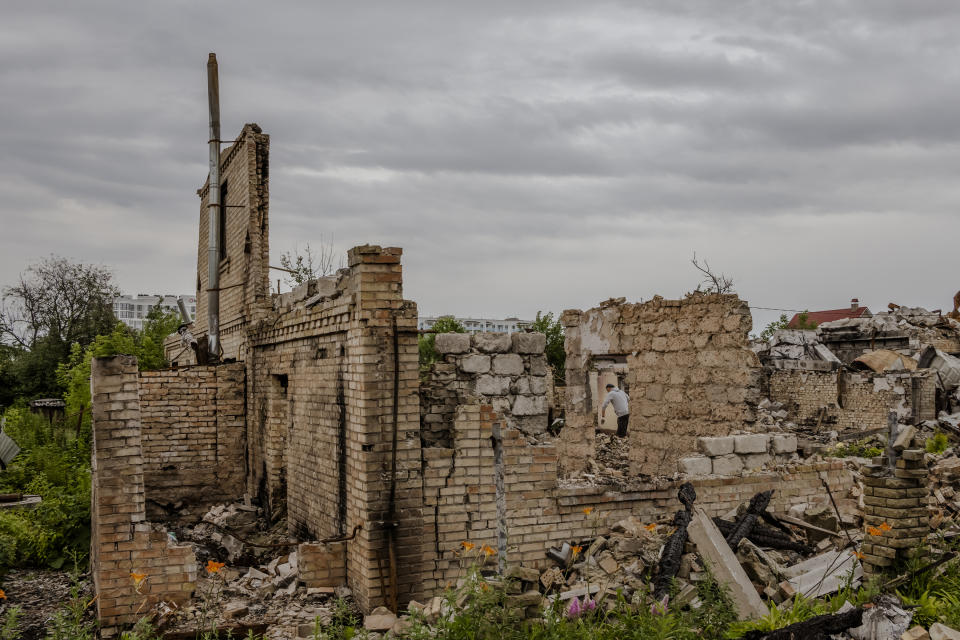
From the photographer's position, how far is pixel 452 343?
7.68 m

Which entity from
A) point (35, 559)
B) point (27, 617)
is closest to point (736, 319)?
point (27, 617)

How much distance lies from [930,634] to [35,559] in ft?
28.8

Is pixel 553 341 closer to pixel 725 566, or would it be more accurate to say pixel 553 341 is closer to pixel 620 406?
pixel 620 406

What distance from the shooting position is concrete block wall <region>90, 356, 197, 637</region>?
6430 millimetres

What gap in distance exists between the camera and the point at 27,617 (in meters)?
6.85

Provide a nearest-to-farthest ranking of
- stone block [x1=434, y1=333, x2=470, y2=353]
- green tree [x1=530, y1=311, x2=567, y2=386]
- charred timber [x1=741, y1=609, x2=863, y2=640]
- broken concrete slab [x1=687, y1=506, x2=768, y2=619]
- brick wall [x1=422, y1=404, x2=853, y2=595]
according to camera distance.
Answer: charred timber [x1=741, y1=609, x2=863, y2=640] → broken concrete slab [x1=687, y1=506, x2=768, y2=619] → brick wall [x1=422, y1=404, x2=853, y2=595] → stone block [x1=434, y1=333, x2=470, y2=353] → green tree [x1=530, y1=311, x2=567, y2=386]

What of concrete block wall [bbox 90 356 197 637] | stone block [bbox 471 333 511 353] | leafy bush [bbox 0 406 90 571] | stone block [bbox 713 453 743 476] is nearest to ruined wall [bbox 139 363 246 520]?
leafy bush [bbox 0 406 90 571]

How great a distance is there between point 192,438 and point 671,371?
665 cm

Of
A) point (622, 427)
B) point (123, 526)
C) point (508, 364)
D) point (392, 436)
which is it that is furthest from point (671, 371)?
point (123, 526)

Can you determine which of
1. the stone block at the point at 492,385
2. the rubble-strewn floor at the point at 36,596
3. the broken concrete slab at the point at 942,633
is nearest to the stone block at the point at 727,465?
the stone block at the point at 492,385

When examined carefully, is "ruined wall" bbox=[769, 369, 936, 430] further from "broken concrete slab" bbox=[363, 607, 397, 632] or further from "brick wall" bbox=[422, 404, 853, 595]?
"broken concrete slab" bbox=[363, 607, 397, 632]

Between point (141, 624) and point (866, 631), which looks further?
point (141, 624)

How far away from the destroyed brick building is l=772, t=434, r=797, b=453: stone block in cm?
3

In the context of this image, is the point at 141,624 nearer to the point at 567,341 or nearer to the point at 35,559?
the point at 35,559
